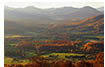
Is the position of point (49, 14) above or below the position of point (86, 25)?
above

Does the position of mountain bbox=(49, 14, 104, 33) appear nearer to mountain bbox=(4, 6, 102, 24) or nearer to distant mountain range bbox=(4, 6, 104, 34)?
distant mountain range bbox=(4, 6, 104, 34)

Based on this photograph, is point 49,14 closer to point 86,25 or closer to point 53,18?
point 53,18

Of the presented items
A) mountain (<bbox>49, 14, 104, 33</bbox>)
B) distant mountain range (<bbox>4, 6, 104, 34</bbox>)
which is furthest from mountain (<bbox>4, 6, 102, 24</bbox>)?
mountain (<bbox>49, 14, 104, 33</bbox>)

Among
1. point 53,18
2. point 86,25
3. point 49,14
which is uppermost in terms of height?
point 49,14

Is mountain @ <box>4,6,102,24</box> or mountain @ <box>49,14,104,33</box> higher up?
mountain @ <box>4,6,102,24</box>

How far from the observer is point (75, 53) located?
15.7 ft

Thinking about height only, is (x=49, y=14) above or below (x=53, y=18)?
above

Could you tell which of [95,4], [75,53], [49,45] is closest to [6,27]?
[49,45]

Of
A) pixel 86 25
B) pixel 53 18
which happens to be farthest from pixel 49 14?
pixel 86 25

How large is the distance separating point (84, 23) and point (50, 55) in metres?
1.51

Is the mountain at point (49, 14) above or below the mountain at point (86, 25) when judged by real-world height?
above

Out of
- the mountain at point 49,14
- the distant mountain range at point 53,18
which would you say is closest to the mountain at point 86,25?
the distant mountain range at point 53,18

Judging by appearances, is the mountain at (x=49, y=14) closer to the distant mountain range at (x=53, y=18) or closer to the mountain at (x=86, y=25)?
the distant mountain range at (x=53, y=18)

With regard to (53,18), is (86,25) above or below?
below
